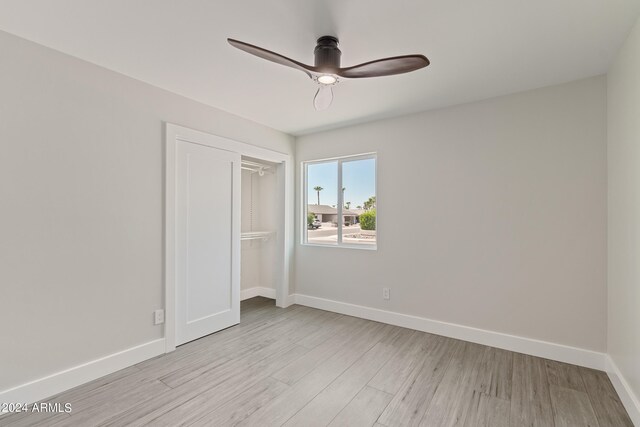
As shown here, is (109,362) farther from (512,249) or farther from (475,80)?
(475,80)

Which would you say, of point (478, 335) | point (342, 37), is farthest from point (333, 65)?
point (478, 335)

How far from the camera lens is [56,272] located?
7.02ft

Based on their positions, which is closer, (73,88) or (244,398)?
(244,398)

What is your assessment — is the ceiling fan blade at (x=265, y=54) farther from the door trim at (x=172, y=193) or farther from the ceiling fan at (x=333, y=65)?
the door trim at (x=172, y=193)

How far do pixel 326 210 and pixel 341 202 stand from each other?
11.4 inches

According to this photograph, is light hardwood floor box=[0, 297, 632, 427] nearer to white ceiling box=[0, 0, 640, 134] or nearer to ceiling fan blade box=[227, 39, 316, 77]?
ceiling fan blade box=[227, 39, 316, 77]

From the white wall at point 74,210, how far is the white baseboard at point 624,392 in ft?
11.7

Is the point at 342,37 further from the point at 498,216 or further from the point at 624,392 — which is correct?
the point at 624,392

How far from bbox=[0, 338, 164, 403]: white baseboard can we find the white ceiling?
2.35 metres

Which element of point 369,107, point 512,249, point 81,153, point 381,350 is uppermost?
point 369,107

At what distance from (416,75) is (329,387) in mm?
2606

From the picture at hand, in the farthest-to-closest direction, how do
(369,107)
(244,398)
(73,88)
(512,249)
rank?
1. (369,107)
2. (512,249)
3. (73,88)
4. (244,398)

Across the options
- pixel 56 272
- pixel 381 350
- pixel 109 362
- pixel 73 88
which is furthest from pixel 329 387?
pixel 73 88

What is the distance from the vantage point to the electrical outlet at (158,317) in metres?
2.71
